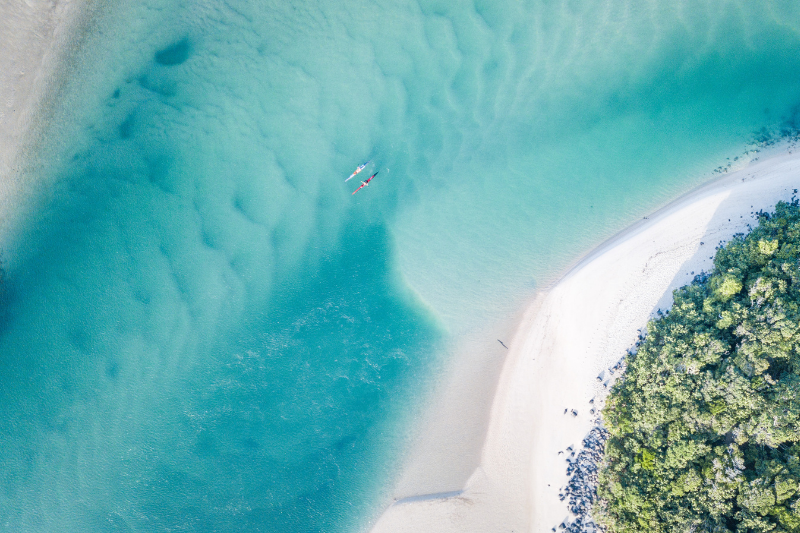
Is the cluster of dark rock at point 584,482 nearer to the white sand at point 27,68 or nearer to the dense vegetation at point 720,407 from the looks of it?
the dense vegetation at point 720,407

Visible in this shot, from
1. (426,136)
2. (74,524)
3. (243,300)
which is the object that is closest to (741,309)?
(426,136)

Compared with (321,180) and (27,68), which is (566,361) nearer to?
(321,180)

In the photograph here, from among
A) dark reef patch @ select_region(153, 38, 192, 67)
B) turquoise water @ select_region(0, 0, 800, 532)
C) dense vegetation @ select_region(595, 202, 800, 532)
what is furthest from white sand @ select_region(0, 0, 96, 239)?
dense vegetation @ select_region(595, 202, 800, 532)

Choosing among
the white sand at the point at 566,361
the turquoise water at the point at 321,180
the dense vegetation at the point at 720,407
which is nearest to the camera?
the dense vegetation at the point at 720,407

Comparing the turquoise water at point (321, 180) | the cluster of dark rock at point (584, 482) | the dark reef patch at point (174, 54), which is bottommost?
the cluster of dark rock at point (584, 482)

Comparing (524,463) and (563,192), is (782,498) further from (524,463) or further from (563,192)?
(563,192)

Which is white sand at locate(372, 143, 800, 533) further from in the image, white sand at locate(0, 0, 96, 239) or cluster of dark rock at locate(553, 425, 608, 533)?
white sand at locate(0, 0, 96, 239)

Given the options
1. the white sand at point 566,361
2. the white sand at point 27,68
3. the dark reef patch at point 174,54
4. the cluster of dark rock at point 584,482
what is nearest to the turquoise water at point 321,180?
the dark reef patch at point 174,54

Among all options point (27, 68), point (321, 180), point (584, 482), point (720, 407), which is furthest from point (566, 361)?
point (27, 68)
